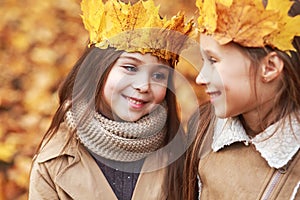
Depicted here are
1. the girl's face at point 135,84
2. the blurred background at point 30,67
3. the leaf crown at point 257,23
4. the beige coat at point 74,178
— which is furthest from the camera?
the blurred background at point 30,67

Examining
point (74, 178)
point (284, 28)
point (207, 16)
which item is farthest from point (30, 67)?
point (284, 28)

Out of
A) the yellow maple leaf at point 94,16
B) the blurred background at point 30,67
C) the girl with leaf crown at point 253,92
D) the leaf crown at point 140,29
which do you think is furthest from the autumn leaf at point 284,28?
the blurred background at point 30,67

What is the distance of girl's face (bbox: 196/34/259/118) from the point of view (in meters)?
1.84

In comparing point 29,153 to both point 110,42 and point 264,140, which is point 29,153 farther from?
point 264,140

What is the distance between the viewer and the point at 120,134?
82.7 inches

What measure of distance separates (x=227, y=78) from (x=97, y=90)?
0.43m

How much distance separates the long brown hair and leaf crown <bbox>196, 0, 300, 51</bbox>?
0.32 metres

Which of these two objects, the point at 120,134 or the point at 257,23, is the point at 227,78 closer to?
the point at 257,23

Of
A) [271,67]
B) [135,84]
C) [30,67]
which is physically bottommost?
[30,67]

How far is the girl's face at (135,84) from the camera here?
2066 mm

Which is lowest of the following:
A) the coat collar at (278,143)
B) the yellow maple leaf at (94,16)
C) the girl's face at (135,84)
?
Answer: the coat collar at (278,143)

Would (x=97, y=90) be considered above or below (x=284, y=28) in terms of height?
below

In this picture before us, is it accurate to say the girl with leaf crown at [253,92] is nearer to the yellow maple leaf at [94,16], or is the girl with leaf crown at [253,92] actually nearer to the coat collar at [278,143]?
the coat collar at [278,143]

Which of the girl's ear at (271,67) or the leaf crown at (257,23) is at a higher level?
the leaf crown at (257,23)
